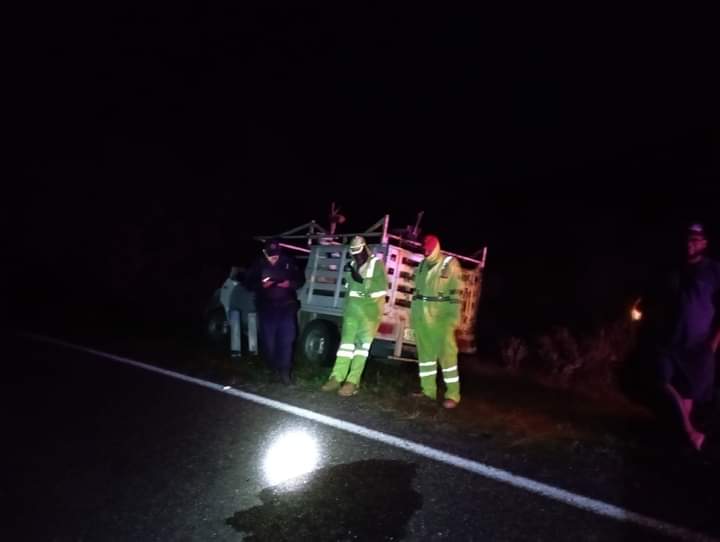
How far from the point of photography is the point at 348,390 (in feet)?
19.5

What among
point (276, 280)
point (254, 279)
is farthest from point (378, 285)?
point (254, 279)

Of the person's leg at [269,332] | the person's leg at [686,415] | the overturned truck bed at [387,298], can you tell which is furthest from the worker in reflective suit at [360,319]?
the person's leg at [686,415]

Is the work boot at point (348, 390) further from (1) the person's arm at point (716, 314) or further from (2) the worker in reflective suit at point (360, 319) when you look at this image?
(1) the person's arm at point (716, 314)

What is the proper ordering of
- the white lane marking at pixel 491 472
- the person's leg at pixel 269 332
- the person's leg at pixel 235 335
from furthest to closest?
the person's leg at pixel 235 335
the person's leg at pixel 269 332
the white lane marking at pixel 491 472

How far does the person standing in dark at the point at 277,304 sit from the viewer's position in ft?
22.3

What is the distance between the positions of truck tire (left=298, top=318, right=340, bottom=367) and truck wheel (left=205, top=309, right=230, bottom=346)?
7.96 feet

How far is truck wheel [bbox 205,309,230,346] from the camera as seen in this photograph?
997 cm

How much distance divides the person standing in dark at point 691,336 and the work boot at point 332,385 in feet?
10.3

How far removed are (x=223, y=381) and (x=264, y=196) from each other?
16.3m

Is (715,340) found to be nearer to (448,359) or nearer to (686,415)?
(686,415)

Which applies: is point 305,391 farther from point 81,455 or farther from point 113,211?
point 113,211

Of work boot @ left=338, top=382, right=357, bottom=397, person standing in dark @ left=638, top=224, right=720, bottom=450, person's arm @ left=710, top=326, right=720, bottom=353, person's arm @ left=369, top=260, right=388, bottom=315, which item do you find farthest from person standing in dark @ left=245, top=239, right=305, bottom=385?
person's arm @ left=710, top=326, right=720, bottom=353

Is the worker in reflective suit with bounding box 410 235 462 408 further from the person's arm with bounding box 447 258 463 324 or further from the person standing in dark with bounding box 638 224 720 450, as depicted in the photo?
the person standing in dark with bounding box 638 224 720 450

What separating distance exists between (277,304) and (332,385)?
134 cm
